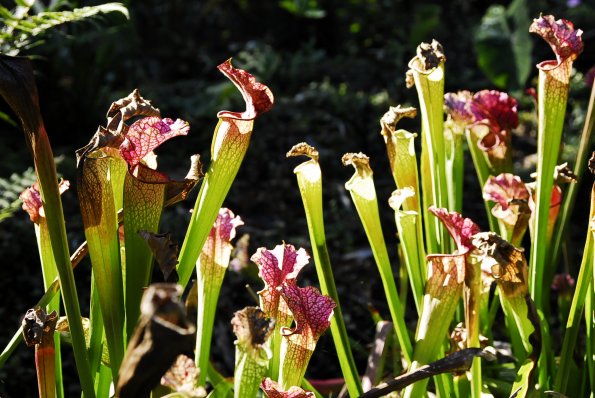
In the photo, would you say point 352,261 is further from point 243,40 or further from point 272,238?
point 243,40

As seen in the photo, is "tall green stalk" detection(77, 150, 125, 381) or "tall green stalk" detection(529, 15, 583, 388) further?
"tall green stalk" detection(529, 15, 583, 388)

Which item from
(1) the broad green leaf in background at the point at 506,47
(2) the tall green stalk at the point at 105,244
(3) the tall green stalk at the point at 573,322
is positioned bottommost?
(1) the broad green leaf in background at the point at 506,47

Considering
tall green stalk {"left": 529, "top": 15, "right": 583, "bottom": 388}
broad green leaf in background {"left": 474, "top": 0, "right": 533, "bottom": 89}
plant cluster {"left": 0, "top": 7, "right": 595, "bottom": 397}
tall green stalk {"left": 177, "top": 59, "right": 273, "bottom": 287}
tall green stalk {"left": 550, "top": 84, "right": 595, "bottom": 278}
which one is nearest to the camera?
plant cluster {"left": 0, "top": 7, "right": 595, "bottom": 397}

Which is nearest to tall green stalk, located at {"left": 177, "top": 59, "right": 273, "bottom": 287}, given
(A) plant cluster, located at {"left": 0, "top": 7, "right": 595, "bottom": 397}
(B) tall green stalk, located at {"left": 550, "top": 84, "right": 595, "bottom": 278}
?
(A) plant cluster, located at {"left": 0, "top": 7, "right": 595, "bottom": 397}

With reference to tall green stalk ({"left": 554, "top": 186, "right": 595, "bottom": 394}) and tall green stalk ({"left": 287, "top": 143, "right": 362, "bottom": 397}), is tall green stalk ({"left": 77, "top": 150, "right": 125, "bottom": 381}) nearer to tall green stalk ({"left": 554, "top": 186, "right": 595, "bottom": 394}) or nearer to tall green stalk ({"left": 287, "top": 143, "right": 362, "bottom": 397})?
tall green stalk ({"left": 287, "top": 143, "right": 362, "bottom": 397})

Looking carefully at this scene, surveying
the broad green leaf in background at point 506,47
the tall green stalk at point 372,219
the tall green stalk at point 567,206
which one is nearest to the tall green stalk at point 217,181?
Answer: the tall green stalk at point 372,219

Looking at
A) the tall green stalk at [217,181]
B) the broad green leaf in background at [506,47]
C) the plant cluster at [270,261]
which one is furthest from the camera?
the broad green leaf in background at [506,47]

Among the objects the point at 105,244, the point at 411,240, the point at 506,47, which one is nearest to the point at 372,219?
the point at 411,240

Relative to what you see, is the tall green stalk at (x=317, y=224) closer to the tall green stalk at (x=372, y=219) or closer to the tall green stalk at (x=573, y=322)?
the tall green stalk at (x=372, y=219)

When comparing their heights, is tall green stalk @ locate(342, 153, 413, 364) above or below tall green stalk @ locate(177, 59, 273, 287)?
below

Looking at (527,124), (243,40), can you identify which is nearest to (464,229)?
(527,124)

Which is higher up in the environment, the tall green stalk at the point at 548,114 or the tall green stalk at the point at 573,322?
the tall green stalk at the point at 548,114
